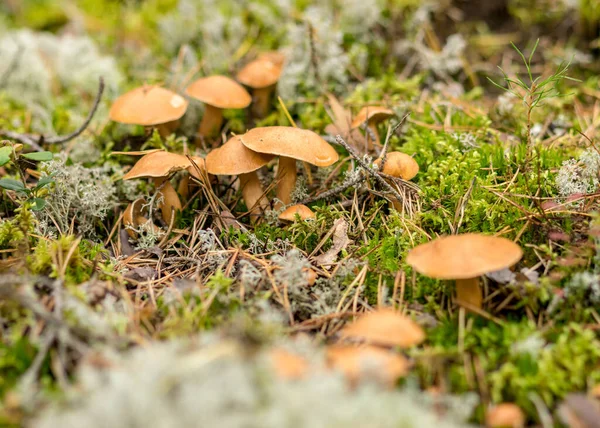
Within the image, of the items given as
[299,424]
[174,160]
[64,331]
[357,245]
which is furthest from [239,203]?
[299,424]

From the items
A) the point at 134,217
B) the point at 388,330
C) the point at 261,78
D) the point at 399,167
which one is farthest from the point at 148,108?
the point at 388,330

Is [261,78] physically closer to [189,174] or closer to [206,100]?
[206,100]

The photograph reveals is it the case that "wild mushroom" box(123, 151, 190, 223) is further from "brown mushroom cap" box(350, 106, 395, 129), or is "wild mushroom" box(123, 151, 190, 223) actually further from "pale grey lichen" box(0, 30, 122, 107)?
"pale grey lichen" box(0, 30, 122, 107)

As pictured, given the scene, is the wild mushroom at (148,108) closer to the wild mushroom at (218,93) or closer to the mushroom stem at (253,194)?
the wild mushroom at (218,93)

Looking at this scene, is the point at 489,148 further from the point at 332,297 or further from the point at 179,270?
the point at 179,270

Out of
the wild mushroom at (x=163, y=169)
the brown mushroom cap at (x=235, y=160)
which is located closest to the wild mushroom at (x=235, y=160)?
the brown mushroom cap at (x=235, y=160)

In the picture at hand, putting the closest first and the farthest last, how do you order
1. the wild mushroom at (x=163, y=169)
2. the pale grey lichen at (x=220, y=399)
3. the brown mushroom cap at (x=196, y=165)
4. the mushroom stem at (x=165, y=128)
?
the pale grey lichen at (x=220, y=399), the wild mushroom at (x=163, y=169), the brown mushroom cap at (x=196, y=165), the mushroom stem at (x=165, y=128)
